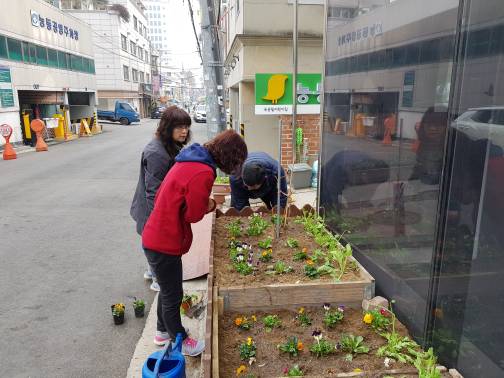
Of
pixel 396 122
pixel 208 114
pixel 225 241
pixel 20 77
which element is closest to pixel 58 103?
pixel 20 77

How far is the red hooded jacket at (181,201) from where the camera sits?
94.3 inches

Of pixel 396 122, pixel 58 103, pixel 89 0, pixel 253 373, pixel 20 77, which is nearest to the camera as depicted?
pixel 253 373

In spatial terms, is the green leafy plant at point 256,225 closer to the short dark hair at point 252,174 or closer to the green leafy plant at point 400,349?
the short dark hair at point 252,174

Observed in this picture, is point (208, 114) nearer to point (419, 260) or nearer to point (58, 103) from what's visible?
point (419, 260)

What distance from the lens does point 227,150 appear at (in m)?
2.50

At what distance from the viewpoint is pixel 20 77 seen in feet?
57.5

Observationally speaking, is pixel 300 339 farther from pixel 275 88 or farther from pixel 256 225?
pixel 275 88

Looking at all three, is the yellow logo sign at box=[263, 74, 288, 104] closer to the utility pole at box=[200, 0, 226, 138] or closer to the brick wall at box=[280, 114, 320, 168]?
the brick wall at box=[280, 114, 320, 168]

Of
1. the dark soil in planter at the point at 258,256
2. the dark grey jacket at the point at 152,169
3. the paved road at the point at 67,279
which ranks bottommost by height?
the paved road at the point at 67,279

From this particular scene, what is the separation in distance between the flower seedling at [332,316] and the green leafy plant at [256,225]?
4.64ft

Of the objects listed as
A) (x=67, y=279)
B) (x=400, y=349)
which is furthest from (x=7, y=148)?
(x=400, y=349)

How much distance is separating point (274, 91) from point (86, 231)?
176 inches

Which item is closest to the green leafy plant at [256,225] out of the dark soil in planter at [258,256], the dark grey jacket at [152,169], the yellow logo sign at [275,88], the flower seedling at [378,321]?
the dark soil in planter at [258,256]

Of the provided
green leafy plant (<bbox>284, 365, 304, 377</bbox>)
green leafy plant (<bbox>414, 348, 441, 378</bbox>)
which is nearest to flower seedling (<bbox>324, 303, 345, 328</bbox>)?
green leafy plant (<bbox>284, 365, 304, 377</bbox>)
